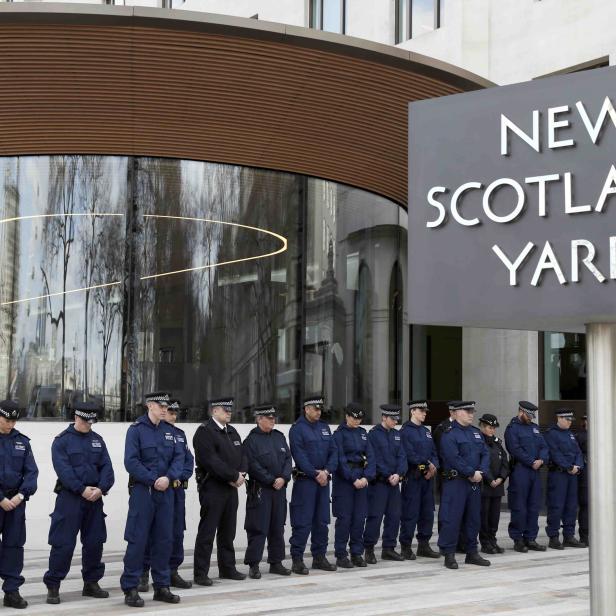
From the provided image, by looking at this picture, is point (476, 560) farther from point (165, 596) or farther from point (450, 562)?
point (165, 596)

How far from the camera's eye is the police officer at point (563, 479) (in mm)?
13984

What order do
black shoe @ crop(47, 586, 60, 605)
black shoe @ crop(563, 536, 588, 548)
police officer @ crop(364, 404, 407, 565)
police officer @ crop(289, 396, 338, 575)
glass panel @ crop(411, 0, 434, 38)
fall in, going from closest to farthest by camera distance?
black shoe @ crop(47, 586, 60, 605), police officer @ crop(289, 396, 338, 575), police officer @ crop(364, 404, 407, 565), black shoe @ crop(563, 536, 588, 548), glass panel @ crop(411, 0, 434, 38)

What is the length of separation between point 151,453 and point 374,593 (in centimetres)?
245

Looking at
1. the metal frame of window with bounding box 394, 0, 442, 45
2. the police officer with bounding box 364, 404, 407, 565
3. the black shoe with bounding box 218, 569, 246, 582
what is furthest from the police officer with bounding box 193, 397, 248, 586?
the metal frame of window with bounding box 394, 0, 442, 45

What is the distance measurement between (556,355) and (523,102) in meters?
15.8

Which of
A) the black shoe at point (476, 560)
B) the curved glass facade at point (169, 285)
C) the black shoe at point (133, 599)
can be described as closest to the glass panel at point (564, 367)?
the curved glass facade at point (169, 285)

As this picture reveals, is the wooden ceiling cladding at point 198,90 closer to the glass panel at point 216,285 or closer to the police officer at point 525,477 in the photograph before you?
the glass panel at point 216,285

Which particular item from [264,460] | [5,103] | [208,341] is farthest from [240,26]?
[264,460]

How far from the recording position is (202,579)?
10.1 m

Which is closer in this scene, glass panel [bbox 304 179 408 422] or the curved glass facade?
the curved glass facade

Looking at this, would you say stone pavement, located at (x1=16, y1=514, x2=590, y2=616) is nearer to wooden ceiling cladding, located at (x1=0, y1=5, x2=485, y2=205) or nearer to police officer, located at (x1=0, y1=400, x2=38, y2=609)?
police officer, located at (x1=0, y1=400, x2=38, y2=609)

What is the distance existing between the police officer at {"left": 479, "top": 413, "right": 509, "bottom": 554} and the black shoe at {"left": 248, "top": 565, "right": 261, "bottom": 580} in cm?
351

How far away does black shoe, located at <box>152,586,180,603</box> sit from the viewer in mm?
9109

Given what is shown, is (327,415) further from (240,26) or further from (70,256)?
(240,26)
